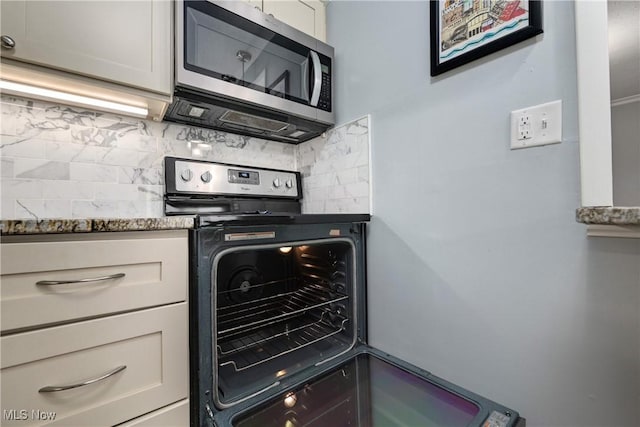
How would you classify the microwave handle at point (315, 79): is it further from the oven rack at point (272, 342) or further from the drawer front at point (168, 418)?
the drawer front at point (168, 418)

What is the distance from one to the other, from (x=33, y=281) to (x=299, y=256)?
1130 millimetres

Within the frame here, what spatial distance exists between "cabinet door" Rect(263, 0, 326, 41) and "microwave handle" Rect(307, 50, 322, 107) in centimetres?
19

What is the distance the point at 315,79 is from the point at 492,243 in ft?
3.57

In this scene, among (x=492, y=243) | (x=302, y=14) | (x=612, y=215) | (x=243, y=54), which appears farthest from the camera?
(x=302, y=14)

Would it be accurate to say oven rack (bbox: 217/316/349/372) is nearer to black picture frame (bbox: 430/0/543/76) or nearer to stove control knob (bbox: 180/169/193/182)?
stove control knob (bbox: 180/169/193/182)

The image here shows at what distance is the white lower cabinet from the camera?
0.60 metres

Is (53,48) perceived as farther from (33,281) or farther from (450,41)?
(450,41)

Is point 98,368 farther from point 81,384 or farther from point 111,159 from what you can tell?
point 111,159

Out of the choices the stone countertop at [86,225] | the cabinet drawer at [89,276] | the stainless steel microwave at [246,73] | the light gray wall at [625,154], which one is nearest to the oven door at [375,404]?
the cabinet drawer at [89,276]

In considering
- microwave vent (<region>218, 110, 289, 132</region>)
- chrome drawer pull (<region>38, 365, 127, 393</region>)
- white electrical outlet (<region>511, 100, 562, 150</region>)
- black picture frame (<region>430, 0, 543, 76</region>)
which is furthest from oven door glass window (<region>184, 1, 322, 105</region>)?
chrome drawer pull (<region>38, 365, 127, 393</region>)

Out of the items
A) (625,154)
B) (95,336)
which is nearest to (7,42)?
(95,336)

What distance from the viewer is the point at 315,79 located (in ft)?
4.50

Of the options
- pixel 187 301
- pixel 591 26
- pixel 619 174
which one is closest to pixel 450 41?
pixel 591 26

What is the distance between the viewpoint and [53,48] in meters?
0.84
